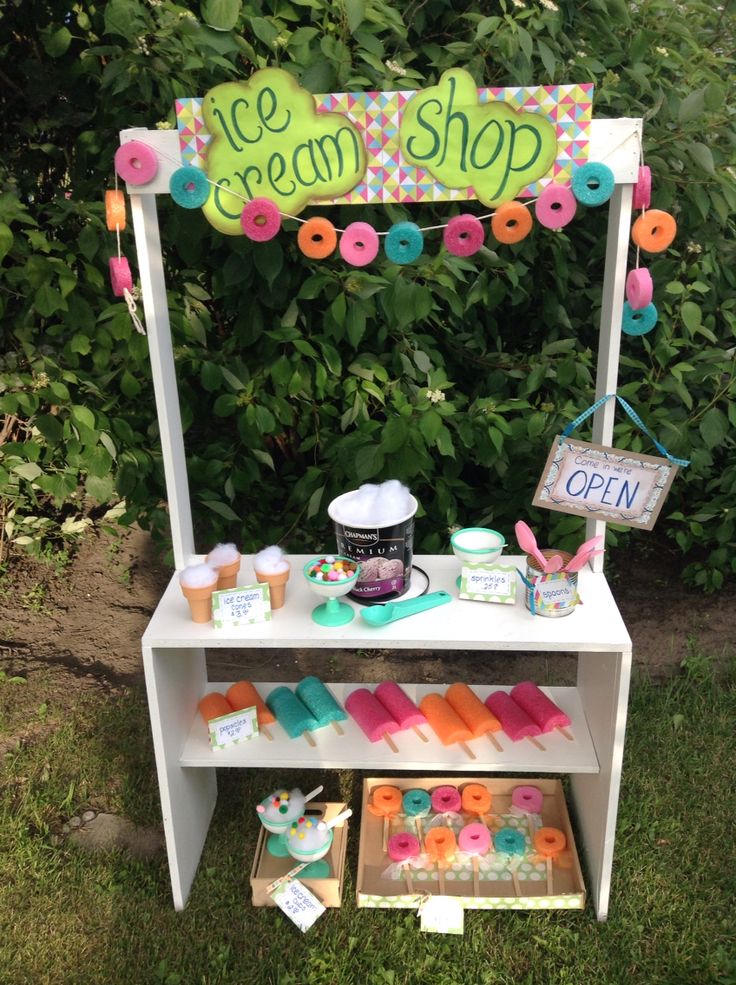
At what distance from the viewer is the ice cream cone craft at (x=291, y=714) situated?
2.00 meters

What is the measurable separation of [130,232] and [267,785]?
1575 millimetres

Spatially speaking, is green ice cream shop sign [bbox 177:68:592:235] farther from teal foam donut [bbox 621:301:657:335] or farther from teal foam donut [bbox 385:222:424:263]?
teal foam donut [bbox 621:301:657:335]

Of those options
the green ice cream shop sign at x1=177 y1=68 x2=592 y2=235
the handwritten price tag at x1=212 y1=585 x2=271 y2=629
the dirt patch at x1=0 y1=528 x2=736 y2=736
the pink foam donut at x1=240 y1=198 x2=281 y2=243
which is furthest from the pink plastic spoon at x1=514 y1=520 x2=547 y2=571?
the dirt patch at x1=0 y1=528 x2=736 y2=736

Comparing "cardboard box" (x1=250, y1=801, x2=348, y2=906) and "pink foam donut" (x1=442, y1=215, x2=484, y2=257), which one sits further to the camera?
"cardboard box" (x1=250, y1=801, x2=348, y2=906)

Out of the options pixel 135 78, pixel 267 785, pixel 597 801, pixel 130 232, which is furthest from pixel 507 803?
pixel 135 78

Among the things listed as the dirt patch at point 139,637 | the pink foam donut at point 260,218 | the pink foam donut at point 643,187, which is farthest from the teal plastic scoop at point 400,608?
the dirt patch at point 139,637

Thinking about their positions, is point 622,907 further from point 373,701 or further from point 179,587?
point 179,587

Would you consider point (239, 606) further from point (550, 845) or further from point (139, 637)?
point (139, 637)

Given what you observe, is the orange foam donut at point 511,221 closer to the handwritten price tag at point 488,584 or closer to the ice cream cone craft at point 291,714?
the handwritten price tag at point 488,584

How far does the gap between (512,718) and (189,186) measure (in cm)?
137

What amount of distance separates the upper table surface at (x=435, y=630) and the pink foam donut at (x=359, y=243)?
2.31 feet

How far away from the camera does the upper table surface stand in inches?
66.0

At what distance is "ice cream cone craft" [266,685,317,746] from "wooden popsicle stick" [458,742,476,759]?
34 cm

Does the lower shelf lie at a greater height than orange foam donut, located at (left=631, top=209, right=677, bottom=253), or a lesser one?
lesser
